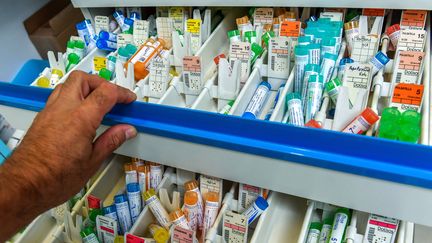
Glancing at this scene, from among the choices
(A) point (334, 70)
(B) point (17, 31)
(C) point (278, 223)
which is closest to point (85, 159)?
(C) point (278, 223)

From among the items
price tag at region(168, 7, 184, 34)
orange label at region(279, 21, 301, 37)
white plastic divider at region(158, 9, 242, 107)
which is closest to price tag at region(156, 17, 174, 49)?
price tag at region(168, 7, 184, 34)

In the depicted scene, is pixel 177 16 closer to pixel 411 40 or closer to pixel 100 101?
pixel 100 101

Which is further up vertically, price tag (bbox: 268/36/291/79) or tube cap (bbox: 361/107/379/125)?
price tag (bbox: 268/36/291/79)

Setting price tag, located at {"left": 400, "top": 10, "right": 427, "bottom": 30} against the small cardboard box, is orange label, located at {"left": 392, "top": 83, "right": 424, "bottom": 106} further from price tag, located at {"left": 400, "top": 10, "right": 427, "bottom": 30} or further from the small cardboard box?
the small cardboard box

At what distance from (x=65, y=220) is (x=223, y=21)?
743 millimetres

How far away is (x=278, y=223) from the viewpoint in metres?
0.96

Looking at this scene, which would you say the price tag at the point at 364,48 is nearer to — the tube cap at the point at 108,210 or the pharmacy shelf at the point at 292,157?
the pharmacy shelf at the point at 292,157

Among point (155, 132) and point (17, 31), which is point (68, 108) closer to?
point (155, 132)

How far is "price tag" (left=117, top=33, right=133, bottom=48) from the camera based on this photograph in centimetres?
123

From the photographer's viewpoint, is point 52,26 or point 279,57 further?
point 52,26

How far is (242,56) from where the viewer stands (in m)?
1.02

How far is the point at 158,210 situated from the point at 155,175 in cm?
11

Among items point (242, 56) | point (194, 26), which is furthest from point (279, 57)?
point (194, 26)

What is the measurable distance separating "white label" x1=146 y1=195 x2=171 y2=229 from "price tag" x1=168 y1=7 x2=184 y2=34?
1.85 ft
